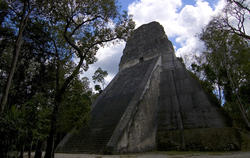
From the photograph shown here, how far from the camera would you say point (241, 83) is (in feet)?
41.5

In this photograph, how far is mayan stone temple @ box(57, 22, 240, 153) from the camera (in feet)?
24.1

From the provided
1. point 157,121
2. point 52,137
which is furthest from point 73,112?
point 157,121

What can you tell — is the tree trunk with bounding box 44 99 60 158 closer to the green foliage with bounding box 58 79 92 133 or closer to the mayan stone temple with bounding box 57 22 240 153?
the green foliage with bounding box 58 79 92 133

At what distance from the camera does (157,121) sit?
9359mm

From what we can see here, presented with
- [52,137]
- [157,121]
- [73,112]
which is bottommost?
[52,137]

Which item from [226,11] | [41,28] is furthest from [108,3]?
[226,11]

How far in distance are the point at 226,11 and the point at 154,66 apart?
5634 mm

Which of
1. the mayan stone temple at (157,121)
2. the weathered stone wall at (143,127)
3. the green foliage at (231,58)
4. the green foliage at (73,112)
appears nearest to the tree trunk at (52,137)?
the green foliage at (73,112)

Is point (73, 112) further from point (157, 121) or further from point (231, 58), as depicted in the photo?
point (231, 58)

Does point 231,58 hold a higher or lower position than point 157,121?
higher

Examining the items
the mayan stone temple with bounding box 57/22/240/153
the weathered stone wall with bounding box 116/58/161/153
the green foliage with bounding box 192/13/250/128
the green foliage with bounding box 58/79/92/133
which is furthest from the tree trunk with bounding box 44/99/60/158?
the green foliage with bounding box 192/13/250/128

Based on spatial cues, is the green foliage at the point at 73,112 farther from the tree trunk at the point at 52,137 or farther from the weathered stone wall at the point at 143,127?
the weathered stone wall at the point at 143,127

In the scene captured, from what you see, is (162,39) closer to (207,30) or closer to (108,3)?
(207,30)

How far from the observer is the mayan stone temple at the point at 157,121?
7348 millimetres
